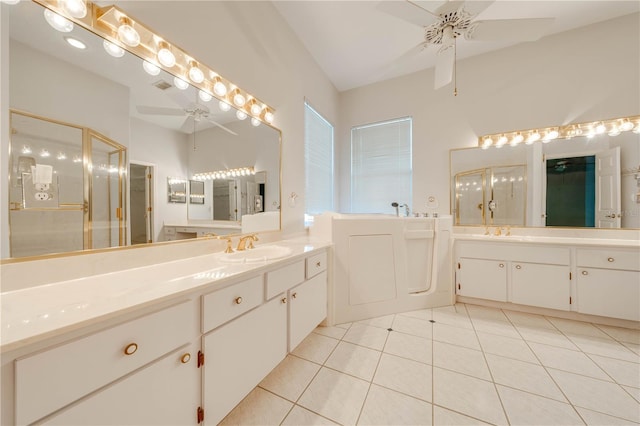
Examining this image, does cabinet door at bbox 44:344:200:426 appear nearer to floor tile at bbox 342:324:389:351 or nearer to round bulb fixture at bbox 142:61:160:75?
floor tile at bbox 342:324:389:351

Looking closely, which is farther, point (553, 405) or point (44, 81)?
point (553, 405)

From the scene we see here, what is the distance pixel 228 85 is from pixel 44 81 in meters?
1.01

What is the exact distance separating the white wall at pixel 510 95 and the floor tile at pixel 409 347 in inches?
72.7

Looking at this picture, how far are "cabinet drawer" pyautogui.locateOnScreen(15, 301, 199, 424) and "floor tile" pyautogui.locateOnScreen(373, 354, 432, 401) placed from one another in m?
1.30

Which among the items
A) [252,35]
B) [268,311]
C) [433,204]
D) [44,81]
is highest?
[252,35]

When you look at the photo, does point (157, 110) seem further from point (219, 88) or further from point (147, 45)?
point (219, 88)

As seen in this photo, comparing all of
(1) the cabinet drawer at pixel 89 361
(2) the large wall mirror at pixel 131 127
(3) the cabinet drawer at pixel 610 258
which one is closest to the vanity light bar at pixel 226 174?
(2) the large wall mirror at pixel 131 127

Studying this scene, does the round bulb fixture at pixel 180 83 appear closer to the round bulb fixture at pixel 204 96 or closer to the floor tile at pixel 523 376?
the round bulb fixture at pixel 204 96

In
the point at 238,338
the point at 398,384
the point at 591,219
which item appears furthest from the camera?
the point at 591,219

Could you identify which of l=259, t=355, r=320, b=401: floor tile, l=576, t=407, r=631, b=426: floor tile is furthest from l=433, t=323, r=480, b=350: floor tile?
l=259, t=355, r=320, b=401: floor tile

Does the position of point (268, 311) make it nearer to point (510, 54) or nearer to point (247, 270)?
point (247, 270)

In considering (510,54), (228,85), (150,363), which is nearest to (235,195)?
(228,85)

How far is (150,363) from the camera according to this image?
773mm

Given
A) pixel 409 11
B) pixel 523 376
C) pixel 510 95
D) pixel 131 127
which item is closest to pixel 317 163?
pixel 409 11
